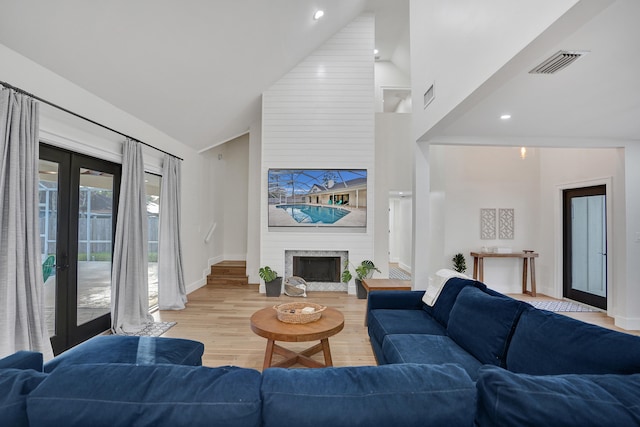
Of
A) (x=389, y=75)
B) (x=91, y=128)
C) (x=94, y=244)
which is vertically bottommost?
(x=94, y=244)

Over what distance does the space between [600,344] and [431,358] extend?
915mm

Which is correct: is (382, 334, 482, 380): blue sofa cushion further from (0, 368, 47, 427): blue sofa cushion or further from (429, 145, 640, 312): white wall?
(429, 145, 640, 312): white wall

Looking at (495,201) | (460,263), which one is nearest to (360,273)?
(460,263)

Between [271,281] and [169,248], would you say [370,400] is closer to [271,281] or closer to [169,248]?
[169,248]

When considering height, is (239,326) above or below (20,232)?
below

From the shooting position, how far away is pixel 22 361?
1.19 metres

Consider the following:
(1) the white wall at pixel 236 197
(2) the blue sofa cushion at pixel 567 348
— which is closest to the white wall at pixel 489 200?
(2) the blue sofa cushion at pixel 567 348

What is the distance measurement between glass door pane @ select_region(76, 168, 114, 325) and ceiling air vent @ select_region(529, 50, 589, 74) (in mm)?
4342

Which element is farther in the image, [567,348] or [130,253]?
[130,253]

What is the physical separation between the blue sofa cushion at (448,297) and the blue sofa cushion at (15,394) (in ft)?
8.53

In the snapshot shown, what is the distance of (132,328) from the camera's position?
12.3ft

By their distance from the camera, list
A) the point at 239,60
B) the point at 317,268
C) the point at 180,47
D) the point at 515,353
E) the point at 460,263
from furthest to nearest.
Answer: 1. the point at 317,268
2. the point at 460,263
3. the point at 239,60
4. the point at 180,47
5. the point at 515,353

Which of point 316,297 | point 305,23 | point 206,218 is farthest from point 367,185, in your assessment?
point 206,218

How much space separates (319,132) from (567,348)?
494cm
